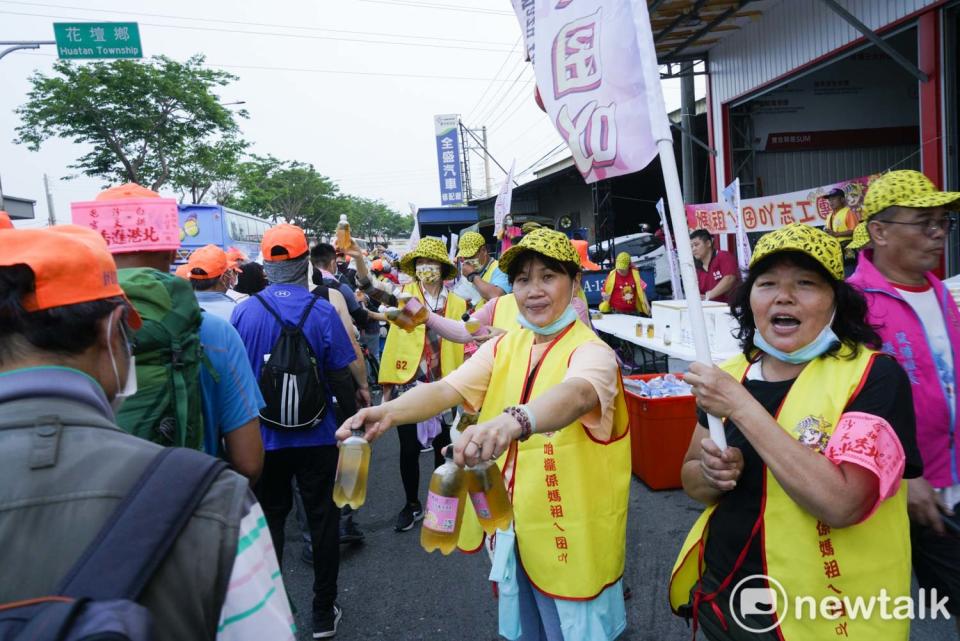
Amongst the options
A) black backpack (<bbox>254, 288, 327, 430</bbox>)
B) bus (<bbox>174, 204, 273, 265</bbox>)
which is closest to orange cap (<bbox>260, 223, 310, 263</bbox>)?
black backpack (<bbox>254, 288, 327, 430</bbox>)

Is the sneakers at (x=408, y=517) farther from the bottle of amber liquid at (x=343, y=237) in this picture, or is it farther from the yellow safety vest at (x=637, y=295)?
the yellow safety vest at (x=637, y=295)

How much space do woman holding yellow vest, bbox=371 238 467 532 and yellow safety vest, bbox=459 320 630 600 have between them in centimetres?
250

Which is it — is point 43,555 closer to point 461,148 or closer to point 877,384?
point 877,384

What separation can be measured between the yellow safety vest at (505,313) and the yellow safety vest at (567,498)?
4.51 feet

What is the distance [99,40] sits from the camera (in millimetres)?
12656

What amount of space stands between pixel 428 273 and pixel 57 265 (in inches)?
152

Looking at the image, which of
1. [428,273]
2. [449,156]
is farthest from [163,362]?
[449,156]

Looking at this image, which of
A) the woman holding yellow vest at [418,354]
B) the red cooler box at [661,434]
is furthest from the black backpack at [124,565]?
the red cooler box at [661,434]

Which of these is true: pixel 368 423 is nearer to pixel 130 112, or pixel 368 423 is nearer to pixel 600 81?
pixel 600 81

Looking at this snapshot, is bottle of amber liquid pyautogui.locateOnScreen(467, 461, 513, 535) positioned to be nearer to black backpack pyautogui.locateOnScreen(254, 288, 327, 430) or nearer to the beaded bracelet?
the beaded bracelet

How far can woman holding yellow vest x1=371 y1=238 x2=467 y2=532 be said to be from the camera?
15.5 feet

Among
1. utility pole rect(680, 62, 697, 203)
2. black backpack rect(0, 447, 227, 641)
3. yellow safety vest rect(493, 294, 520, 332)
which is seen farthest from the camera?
utility pole rect(680, 62, 697, 203)

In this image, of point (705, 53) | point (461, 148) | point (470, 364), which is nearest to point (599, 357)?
point (470, 364)

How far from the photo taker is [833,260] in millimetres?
1750
